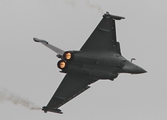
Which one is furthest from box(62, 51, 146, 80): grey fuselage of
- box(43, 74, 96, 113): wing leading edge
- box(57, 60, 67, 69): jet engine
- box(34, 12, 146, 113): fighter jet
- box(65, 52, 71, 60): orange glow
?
box(43, 74, 96, 113): wing leading edge

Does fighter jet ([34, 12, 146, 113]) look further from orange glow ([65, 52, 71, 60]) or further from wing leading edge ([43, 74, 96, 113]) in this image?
wing leading edge ([43, 74, 96, 113])

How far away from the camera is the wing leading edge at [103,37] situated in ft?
149

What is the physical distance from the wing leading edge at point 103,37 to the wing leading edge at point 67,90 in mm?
3125

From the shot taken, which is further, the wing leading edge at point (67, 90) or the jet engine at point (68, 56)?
the wing leading edge at point (67, 90)

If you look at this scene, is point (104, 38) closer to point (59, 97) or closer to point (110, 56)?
point (110, 56)

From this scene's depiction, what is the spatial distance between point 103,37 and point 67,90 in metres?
4.76

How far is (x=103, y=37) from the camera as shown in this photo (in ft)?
150

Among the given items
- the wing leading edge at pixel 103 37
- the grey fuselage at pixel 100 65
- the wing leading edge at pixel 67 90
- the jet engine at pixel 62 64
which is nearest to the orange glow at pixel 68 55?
the grey fuselage at pixel 100 65

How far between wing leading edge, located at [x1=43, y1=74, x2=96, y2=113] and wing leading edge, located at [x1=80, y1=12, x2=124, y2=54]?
3125 mm

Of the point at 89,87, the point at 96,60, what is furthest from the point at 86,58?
the point at 89,87

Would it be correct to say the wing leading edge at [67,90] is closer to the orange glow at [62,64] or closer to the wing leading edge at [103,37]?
the wing leading edge at [103,37]

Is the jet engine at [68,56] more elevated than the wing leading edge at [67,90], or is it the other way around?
the jet engine at [68,56]

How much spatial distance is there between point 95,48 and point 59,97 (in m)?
4.80

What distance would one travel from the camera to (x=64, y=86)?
158 feet
